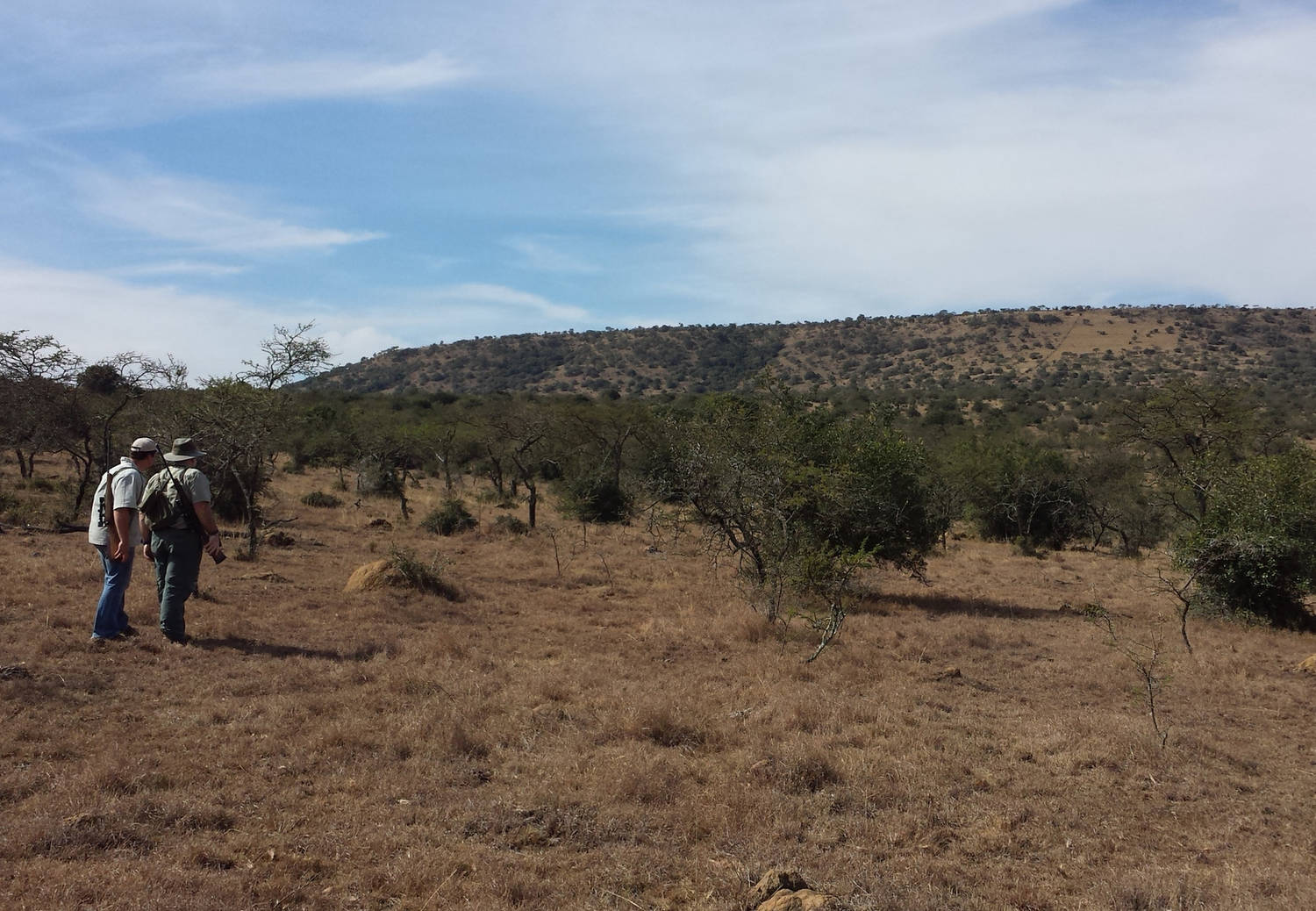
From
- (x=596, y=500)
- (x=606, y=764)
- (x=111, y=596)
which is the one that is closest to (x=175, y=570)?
(x=111, y=596)

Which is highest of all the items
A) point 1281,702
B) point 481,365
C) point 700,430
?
point 481,365

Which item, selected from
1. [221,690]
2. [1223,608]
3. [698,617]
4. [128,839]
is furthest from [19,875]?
[1223,608]

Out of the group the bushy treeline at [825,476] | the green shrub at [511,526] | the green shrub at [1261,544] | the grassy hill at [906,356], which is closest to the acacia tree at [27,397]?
the bushy treeline at [825,476]

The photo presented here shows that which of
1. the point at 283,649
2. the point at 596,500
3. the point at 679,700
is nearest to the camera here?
the point at 679,700

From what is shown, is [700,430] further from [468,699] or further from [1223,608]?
[1223,608]

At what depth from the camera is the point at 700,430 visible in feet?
51.6

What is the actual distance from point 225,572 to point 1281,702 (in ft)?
49.4

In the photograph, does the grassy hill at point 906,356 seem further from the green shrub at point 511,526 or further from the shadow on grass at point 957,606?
the shadow on grass at point 957,606

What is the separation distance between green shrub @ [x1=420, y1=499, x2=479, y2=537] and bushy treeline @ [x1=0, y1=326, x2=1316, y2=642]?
7 cm

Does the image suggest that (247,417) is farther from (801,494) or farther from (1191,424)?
(1191,424)

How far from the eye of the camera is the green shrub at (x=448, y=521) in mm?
22719

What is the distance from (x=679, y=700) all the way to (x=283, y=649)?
4501 millimetres

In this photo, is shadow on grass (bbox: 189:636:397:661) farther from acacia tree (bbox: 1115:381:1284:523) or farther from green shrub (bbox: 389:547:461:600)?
acacia tree (bbox: 1115:381:1284:523)

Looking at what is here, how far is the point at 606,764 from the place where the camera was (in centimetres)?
635
